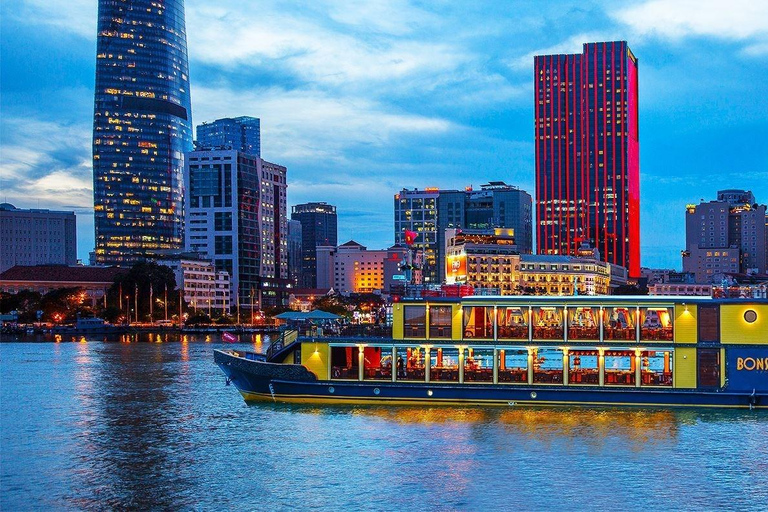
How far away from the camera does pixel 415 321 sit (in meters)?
41.1

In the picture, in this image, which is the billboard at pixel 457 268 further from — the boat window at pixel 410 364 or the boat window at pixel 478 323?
the boat window at pixel 478 323

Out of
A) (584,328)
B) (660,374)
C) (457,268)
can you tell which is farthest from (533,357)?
(457,268)

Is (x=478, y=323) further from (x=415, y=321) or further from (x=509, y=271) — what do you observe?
(x=509, y=271)

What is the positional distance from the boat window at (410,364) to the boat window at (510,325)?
12.8 feet

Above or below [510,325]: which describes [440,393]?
below

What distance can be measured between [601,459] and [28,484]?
19225 mm

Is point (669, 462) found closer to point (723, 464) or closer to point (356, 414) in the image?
point (723, 464)

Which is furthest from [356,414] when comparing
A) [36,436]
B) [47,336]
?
[47,336]

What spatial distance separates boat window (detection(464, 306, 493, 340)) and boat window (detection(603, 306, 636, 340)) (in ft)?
16.6

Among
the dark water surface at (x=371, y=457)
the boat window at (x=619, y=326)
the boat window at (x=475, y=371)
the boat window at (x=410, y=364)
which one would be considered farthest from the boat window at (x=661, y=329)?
the boat window at (x=410, y=364)

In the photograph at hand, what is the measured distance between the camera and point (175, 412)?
4344cm

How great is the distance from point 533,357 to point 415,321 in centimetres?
551

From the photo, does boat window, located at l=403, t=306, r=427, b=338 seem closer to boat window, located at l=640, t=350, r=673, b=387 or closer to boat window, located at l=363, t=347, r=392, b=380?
boat window, located at l=363, t=347, r=392, b=380

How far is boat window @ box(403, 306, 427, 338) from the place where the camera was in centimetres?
4088
